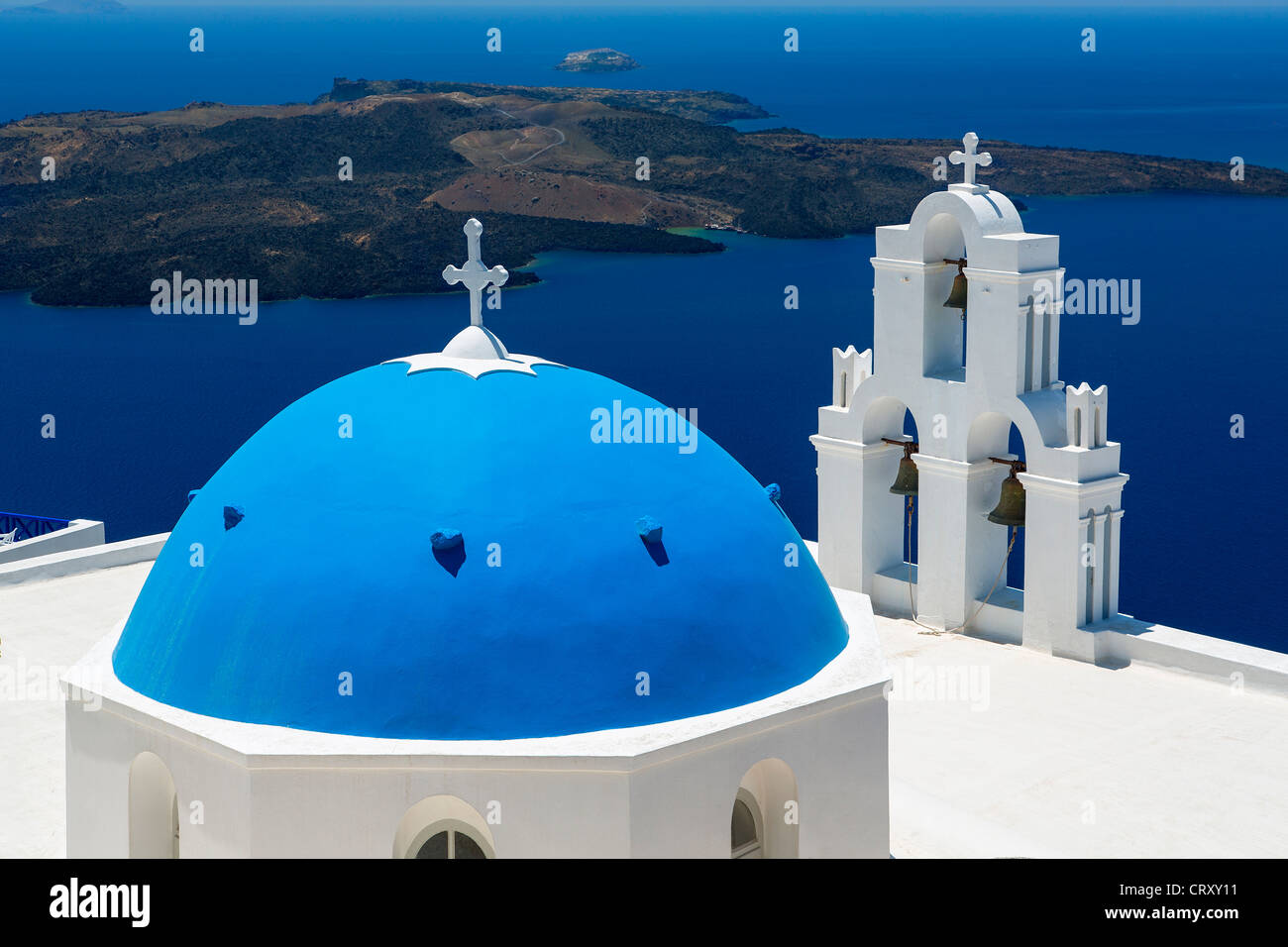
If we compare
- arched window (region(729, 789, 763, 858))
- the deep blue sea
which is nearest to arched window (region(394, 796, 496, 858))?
arched window (region(729, 789, 763, 858))

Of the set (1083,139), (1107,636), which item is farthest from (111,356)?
(1083,139)

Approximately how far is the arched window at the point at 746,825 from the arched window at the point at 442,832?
80.4 inches

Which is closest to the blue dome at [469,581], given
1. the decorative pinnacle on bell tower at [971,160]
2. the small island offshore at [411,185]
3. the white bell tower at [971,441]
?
the white bell tower at [971,441]

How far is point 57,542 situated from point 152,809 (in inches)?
580

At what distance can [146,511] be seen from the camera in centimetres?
5209

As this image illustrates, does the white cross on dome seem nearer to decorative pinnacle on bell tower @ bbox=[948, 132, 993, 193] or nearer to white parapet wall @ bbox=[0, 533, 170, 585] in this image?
decorative pinnacle on bell tower @ bbox=[948, 132, 993, 193]

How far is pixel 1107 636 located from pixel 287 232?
263 feet

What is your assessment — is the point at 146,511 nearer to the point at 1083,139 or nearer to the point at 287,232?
the point at 287,232

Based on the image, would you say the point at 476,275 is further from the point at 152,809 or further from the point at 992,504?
the point at 992,504

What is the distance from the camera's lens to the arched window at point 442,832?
12875mm

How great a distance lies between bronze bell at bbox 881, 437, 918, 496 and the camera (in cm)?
2342

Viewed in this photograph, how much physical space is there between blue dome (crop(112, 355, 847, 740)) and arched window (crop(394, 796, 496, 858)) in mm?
719

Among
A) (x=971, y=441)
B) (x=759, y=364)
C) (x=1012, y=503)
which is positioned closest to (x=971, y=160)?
(x=971, y=441)

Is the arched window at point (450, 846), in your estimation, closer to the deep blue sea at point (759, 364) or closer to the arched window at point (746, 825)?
the arched window at point (746, 825)
